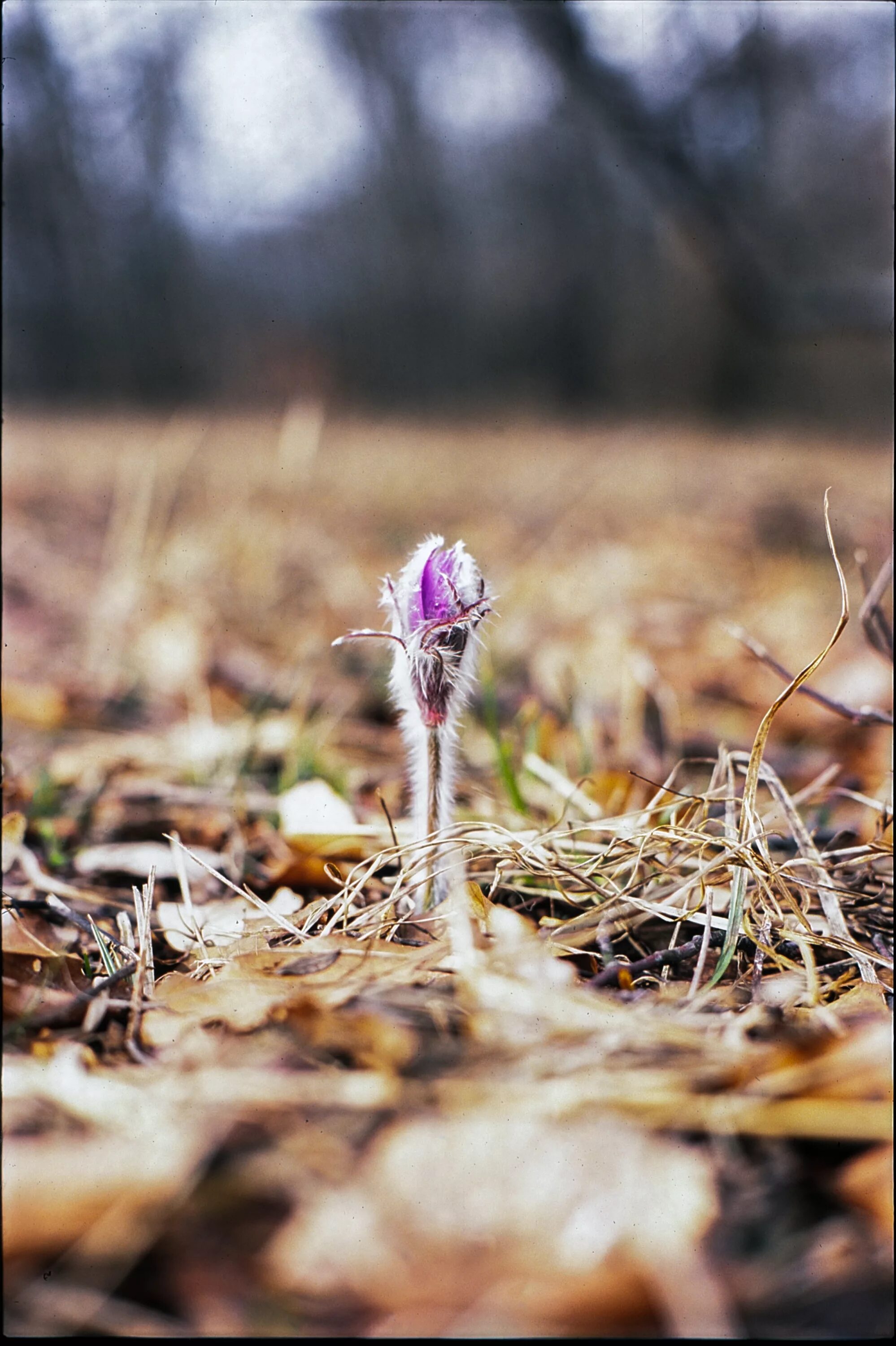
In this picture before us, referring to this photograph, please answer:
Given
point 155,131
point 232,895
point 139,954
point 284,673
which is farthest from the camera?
point 155,131

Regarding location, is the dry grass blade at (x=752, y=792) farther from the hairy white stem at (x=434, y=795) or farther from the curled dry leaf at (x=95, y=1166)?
the curled dry leaf at (x=95, y=1166)

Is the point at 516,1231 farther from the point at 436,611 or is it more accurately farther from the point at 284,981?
the point at 436,611

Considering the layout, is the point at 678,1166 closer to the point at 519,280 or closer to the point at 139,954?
the point at 139,954

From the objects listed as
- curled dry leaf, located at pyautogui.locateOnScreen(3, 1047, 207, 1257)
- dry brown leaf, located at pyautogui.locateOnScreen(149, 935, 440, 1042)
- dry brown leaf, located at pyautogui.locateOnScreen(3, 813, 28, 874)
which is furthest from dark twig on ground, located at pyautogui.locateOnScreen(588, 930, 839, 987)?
dry brown leaf, located at pyautogui.locateOnScreen(3, 813, 28, 874)

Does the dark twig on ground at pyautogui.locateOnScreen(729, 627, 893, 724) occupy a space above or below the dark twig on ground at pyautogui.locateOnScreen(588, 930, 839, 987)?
above

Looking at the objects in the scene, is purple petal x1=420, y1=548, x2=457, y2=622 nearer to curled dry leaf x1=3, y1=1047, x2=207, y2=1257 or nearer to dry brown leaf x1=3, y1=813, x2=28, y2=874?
curled dry leaf x1=3, y1=1047, x2=207, y2=1257

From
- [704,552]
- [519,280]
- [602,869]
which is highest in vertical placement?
[519,280]

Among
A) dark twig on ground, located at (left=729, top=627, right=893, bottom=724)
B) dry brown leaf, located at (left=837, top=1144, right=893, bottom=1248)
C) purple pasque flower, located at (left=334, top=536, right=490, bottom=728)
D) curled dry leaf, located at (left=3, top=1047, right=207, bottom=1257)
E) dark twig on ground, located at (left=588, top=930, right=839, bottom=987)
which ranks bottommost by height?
dark twig on ground, located at (left=588, top=930, right=839, bottom=987)

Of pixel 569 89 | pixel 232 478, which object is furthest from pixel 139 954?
pixel 232 478
